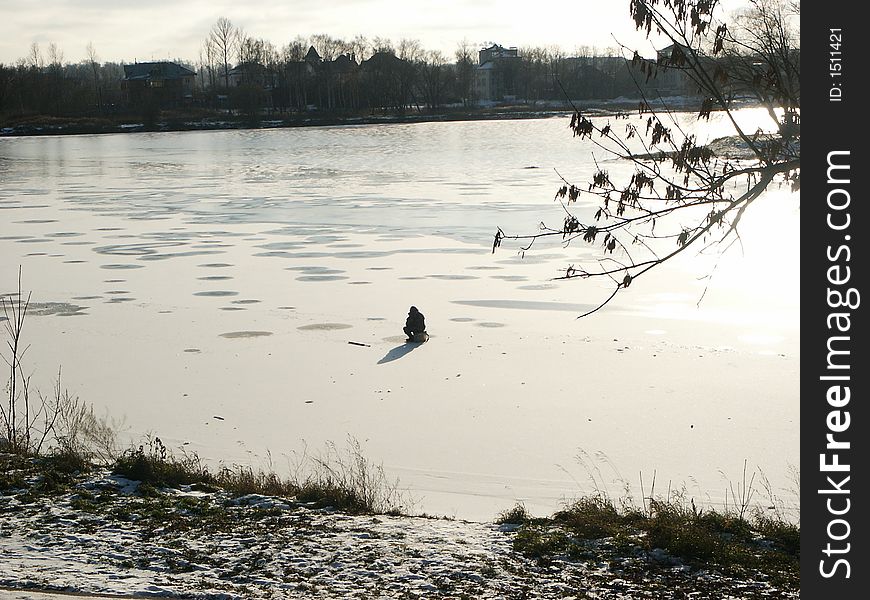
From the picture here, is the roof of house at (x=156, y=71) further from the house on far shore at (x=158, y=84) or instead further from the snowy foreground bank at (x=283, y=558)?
the snowy foreground bank at (x=283, y=558)

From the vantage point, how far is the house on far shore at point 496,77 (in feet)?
468

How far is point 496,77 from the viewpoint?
146 metres

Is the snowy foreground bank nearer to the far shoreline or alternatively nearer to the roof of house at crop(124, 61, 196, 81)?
the far shoreline

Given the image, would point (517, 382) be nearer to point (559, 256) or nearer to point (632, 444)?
point (632, 444)

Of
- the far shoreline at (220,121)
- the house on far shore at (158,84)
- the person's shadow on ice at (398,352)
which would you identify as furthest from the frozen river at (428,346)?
the house on far shore at (158,84)

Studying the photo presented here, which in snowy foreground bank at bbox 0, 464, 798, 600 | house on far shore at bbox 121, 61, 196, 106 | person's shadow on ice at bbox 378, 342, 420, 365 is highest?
house on far shore at bbox 121, 61, 196, 106

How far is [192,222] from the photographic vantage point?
24.6 m

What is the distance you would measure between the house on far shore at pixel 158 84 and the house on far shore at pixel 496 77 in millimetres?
40423

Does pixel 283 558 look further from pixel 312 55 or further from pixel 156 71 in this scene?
pixel 156 71

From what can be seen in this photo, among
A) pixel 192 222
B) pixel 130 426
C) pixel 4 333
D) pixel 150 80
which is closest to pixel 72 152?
pixel 192 222

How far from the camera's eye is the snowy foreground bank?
220 inches
